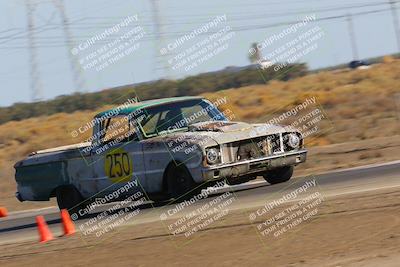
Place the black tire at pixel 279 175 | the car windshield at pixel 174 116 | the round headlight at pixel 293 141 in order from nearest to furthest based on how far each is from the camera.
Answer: the round headlight at pixel 293 141 < the car windshield at pixel 174 116 < the black tire at pixel 279 175

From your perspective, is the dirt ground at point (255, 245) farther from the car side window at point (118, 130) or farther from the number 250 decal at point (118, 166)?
the car side window at point (118, 130)

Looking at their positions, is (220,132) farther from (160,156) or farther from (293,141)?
(293,141)

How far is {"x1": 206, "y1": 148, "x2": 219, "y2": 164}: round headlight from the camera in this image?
45.3 ft

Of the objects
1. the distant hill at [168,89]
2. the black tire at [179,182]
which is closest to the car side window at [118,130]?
the black tire at [179,182]

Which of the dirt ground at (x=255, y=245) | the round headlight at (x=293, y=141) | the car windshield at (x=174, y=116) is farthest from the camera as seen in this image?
the car windshield at (x=174, y=116)

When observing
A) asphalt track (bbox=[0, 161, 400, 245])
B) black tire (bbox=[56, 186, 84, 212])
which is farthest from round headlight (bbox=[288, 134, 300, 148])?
black tire (bbox=[56, 186, 84, 212])

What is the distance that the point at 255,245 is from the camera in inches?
382

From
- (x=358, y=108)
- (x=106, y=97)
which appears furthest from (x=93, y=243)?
(x=106, y=97)

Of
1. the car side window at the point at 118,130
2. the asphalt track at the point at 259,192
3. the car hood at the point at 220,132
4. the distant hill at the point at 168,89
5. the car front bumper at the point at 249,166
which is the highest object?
the car side window at the point at 118,130

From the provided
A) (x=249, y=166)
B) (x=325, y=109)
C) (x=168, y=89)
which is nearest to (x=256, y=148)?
(x=249, y=166)

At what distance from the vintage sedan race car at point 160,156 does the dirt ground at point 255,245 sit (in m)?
1.60

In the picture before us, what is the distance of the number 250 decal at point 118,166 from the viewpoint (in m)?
14.8

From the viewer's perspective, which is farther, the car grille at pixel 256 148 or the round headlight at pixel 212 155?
the car grille at pixel 256 148

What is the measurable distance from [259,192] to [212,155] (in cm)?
149
